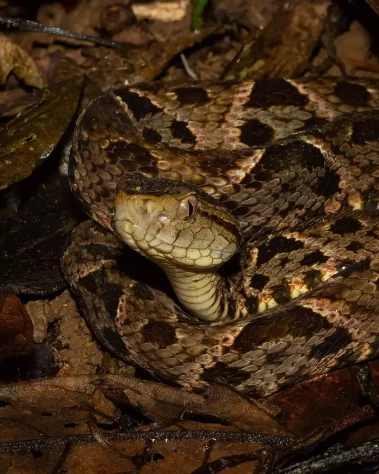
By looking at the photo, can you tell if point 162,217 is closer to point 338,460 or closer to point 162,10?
point 338,460

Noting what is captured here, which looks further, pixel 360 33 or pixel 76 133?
pixel 360 33

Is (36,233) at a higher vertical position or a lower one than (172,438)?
higher

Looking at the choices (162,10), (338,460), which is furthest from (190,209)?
(162,10)


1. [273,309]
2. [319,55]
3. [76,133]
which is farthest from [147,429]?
[319,55]

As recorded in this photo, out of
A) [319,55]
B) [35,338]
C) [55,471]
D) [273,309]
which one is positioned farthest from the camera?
[319,55]

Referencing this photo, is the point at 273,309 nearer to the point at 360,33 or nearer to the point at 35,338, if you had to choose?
the point at 35,338

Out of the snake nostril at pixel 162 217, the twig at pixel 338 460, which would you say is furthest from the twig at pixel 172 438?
the snake nostril at pixel 162 217

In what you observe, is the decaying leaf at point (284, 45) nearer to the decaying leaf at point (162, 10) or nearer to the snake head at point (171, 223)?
the decaying leaf at point (162, 10)
